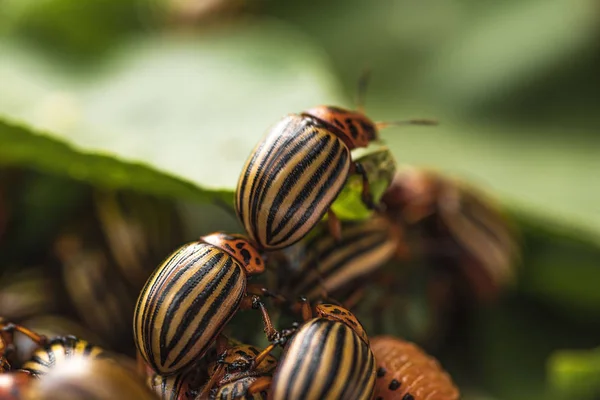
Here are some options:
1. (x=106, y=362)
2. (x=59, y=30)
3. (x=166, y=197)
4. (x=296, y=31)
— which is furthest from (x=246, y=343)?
(x=296, y=31)

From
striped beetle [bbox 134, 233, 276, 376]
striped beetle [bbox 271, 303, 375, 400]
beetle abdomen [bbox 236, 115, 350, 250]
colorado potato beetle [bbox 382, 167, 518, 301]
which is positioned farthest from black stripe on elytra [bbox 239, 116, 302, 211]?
colorado potato beetle [bbox 382, 167, 518, 301]

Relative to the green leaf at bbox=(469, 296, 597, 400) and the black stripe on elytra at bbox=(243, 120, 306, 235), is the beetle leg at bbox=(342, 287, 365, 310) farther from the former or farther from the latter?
the green leaf at bbox=(469, 296, 597, 400)

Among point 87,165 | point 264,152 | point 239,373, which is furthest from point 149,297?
point 87,165

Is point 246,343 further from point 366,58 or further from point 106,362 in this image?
point 366,58

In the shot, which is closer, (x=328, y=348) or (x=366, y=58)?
(x=328, y=348)

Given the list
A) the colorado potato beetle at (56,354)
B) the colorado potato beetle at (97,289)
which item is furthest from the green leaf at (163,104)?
the colorado potato beetle at (56,354)

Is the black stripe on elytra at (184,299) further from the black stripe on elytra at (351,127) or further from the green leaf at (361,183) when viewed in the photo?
the black stripe on elytra at (351,127)

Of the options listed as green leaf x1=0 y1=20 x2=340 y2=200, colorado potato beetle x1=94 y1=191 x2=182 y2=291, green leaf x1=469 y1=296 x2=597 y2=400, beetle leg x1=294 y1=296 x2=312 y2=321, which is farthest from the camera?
green leaf x1=469 y1=296 x2=597 y2=400
